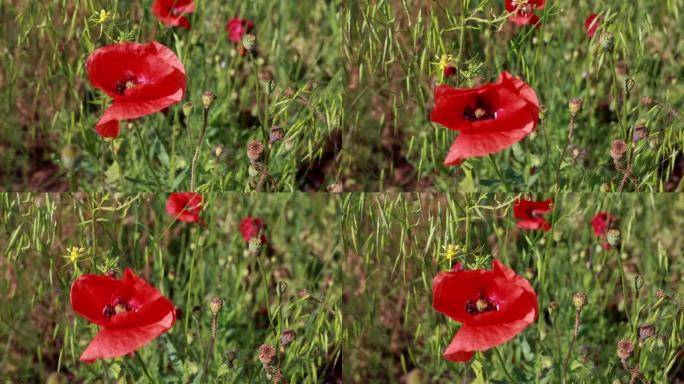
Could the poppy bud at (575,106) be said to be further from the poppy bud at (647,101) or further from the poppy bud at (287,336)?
the poppy bud at (287,336)

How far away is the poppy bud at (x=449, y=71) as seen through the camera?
195 cm

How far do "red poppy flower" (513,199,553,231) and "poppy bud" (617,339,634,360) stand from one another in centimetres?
27

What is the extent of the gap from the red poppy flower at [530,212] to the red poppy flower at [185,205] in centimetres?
62

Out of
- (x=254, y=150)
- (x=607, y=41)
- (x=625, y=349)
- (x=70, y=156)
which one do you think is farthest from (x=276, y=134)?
(x=625, y=349)

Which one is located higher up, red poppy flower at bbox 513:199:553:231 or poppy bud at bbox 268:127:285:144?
poppy bud at bbox 268:127:285:144

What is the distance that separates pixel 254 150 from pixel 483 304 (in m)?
0.52

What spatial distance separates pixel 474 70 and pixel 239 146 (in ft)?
1.59

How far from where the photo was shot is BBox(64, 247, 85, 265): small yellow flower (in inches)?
76.9

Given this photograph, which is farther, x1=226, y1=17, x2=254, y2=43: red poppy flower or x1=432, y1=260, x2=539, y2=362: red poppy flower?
x1=226, y1=17, x2=254, y2=43: red poppy flower

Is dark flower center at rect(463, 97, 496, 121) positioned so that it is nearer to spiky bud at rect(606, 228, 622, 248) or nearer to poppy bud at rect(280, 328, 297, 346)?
spiky bud at rect(606, 228, 622, 248)

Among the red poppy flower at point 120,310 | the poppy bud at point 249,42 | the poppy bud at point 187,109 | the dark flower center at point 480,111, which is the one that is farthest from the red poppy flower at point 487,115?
the red poppy flower at point 120,310

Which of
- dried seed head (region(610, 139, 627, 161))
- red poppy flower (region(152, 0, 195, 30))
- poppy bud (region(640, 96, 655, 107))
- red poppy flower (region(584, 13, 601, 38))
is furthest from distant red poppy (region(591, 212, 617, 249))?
red poppy flower (region(152, 0, 195, 30))

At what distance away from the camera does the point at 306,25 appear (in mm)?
1984

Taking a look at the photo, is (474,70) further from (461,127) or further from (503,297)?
(503,297)
